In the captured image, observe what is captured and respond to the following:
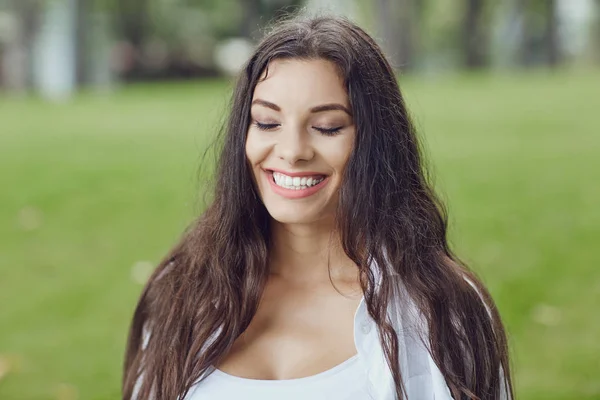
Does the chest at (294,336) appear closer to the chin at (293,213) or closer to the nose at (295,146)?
the chin at (293,213)

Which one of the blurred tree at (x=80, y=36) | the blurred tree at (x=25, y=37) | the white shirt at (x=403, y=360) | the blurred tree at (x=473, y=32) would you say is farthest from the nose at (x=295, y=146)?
the blurred tree at (x=473, y=32)

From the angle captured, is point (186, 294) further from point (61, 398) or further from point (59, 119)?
point (59, 119)

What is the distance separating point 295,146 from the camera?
2.26m

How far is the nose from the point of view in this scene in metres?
2.27

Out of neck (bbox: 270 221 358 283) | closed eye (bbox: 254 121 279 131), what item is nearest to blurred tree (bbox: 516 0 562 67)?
neck (bbox: 270 221 358 283)

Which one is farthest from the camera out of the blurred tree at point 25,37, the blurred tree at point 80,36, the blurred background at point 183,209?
the blurred tree at point 25,37

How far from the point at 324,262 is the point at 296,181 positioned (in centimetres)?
30

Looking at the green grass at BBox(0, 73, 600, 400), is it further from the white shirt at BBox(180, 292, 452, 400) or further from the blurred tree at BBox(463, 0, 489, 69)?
the blurred tree at BBox(463, 0, 489, 69)

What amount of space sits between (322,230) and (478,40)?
2339 centimetres

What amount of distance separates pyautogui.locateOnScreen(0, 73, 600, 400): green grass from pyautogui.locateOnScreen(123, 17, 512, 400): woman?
52 centimetres

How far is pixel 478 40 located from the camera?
24.9m

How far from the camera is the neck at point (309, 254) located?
246cm

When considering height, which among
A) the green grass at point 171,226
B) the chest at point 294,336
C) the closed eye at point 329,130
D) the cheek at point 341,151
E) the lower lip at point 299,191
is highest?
the closed eye at point 329,130

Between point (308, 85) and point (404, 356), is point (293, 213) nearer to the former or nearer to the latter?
point (308, 85)
